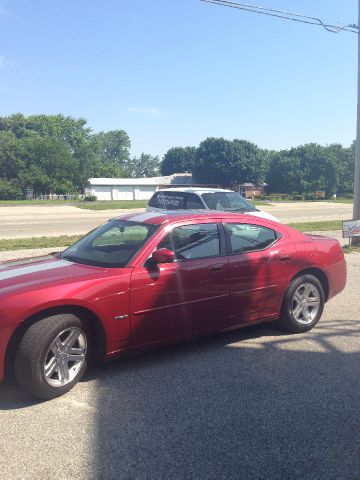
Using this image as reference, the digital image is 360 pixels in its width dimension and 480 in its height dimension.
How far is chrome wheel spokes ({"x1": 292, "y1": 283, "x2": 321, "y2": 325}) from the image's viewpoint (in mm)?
5555

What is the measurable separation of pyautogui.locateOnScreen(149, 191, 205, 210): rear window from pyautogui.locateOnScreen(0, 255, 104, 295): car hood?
754 centimetres

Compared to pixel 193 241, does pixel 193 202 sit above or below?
above

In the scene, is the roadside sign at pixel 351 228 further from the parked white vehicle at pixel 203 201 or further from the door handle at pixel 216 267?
the door handle at pixel 216 267

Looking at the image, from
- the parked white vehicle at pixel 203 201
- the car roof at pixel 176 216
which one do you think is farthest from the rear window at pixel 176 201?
the car roof at pixel 176 216

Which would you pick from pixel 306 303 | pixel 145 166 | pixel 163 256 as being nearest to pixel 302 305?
pixel 306 303

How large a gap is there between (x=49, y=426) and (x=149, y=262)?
5.52ft

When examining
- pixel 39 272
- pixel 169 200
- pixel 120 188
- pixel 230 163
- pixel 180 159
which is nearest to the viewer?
pixel 39 272

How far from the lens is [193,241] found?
16.1 ft

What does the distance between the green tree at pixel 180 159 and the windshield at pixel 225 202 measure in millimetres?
115372

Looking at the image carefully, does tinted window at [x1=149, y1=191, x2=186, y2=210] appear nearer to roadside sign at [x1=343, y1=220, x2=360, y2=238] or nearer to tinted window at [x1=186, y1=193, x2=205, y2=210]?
tinted window at [x1=186, y1=193, x2=205, y2=210]

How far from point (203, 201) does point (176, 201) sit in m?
0.90

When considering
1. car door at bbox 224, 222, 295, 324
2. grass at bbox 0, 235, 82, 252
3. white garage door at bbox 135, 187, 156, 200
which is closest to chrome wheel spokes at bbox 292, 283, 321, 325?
car door at bbox 224, 222, 295, 324

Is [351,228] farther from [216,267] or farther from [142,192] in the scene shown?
[142,192]

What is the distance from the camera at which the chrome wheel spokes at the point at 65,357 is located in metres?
3.83
